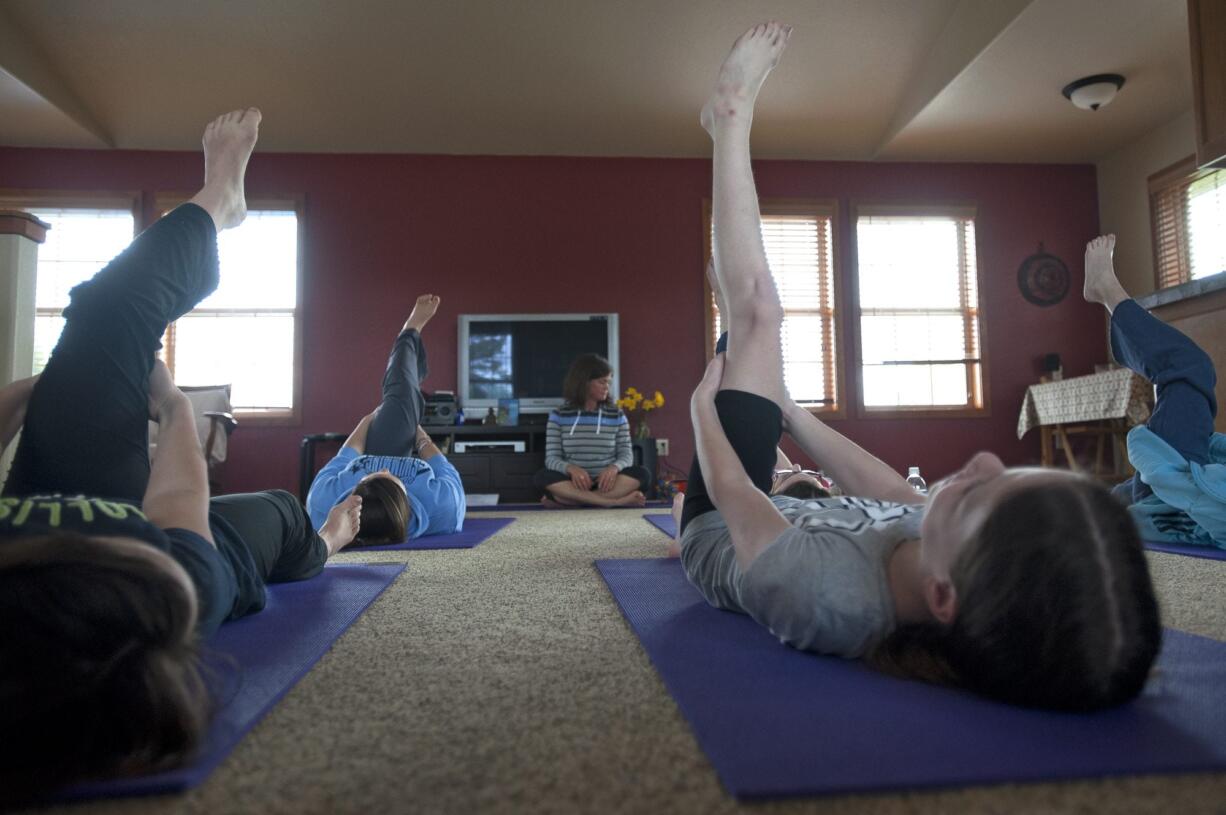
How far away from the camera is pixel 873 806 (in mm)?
617

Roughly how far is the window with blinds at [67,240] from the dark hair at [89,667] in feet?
19.5

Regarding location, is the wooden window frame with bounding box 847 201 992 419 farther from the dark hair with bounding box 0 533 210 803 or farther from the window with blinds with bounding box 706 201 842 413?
the dark hair with bounding box 0 533 210 803

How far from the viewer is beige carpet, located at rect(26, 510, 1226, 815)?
62 cm

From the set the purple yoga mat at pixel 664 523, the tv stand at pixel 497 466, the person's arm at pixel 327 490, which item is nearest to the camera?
the person's arm at pixel 327 490

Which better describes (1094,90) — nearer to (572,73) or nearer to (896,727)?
(572,73)

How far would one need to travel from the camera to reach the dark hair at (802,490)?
2.04 m

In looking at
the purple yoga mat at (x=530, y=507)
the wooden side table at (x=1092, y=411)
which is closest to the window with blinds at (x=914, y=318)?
the wooden side table at (x=1092, y=411)

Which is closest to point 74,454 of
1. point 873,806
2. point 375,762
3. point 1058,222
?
point 375,762

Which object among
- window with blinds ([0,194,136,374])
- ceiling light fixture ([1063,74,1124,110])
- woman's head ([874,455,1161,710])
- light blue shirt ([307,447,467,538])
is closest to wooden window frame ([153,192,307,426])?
window with blinds ([0,194,136,374])

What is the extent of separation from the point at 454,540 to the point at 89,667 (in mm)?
2056

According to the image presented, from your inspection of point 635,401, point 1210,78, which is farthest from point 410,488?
point 1210,78

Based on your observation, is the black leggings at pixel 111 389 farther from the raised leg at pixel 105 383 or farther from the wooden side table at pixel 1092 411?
the wooden side table at pixel 1092 411

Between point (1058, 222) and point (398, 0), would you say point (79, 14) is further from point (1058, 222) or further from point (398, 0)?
point (1058, 222)

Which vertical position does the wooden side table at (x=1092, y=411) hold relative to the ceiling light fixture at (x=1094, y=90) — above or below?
below
